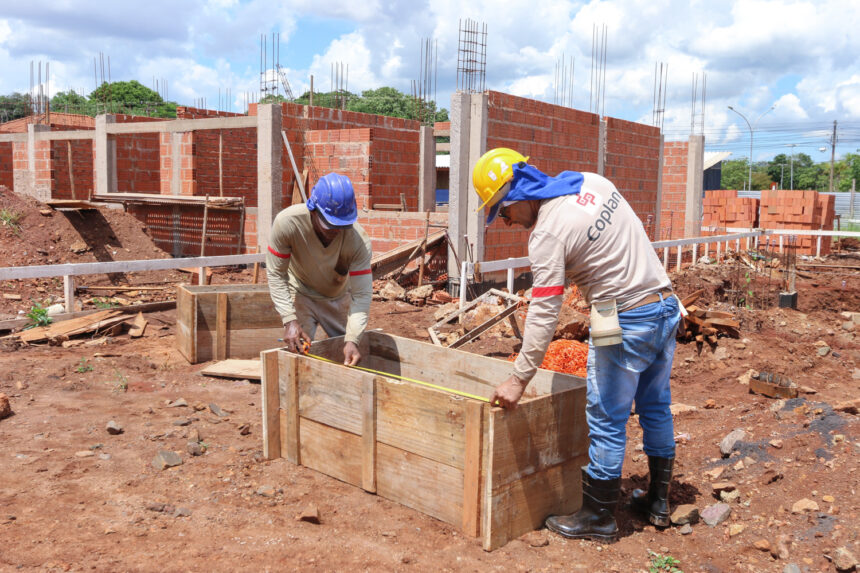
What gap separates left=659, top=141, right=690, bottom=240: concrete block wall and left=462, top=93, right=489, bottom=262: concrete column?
865 centimetres

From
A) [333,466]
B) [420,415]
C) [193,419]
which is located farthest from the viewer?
[193,419]

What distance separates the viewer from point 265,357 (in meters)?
4.61

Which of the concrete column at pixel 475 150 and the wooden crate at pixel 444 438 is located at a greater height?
the concrete column at pixel 475 150

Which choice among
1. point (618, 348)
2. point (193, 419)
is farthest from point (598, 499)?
point (193, 419)

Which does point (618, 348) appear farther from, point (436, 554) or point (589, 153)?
point (589, 153)

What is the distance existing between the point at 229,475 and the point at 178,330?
369cm

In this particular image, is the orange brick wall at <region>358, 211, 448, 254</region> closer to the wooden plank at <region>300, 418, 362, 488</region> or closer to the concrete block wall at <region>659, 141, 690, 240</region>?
the wooden plank at <region>300, 418, 362, 488</region>

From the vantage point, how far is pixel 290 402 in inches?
179

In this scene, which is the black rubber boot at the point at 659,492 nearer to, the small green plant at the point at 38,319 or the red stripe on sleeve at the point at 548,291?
the red stripe on sleeve at the point at 548,291

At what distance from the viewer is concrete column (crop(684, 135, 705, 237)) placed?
58.6 feet

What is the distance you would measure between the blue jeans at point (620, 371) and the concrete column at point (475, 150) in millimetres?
6905

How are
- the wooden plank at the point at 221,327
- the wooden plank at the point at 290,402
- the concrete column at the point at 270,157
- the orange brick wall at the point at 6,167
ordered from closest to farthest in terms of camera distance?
the wooden plank at the point at 290,402 < the wooden plank at the point at 221,327 < the concrete column at the point at 270,157 < the orange brick wall at the point at 6,167

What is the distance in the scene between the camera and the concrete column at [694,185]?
17859 millimetres

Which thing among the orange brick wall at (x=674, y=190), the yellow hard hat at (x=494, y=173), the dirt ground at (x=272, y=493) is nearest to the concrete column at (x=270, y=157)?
the dirt ground at (x=272, y=493)
